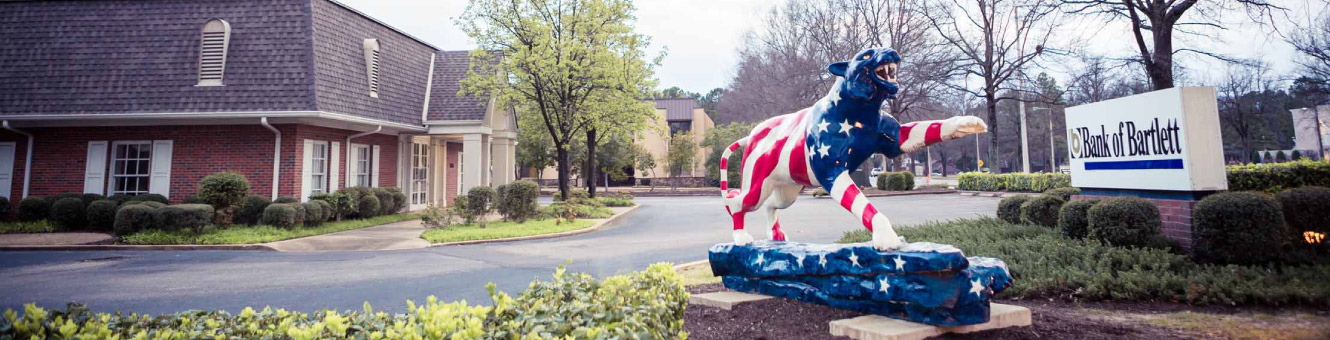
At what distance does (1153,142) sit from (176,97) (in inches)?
763

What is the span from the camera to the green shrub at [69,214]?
1249 centimetres

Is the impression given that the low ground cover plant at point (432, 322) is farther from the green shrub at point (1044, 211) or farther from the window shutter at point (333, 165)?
the window shutter at point (333, 165)

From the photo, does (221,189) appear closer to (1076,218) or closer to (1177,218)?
(1076,218)

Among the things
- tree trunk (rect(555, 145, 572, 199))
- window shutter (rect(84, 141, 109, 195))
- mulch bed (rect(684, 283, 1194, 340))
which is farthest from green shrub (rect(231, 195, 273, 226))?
mulch bed (rect(684, 283, 1194, 340))

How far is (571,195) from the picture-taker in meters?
18.7

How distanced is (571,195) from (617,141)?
59.0 feet

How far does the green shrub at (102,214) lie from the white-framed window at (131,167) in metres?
2.10

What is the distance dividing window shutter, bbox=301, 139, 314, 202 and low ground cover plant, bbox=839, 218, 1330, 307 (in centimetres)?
1510

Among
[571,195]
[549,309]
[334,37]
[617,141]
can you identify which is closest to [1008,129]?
[617,141]

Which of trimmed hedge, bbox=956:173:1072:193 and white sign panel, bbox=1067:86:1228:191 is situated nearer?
white sign panel, bbox=1067:86:1228:191

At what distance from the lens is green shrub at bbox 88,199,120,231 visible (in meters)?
12.3

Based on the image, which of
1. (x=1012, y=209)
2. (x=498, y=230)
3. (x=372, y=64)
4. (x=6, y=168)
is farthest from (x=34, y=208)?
(x=1012, y=209)

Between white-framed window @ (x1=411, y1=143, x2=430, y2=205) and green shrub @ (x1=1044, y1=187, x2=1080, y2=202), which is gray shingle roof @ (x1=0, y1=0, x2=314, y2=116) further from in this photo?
green shrub @ (x1=1044, y1=187, x2=1080, y2=202)

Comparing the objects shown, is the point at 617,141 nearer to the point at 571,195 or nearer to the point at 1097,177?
the point at 571,195
